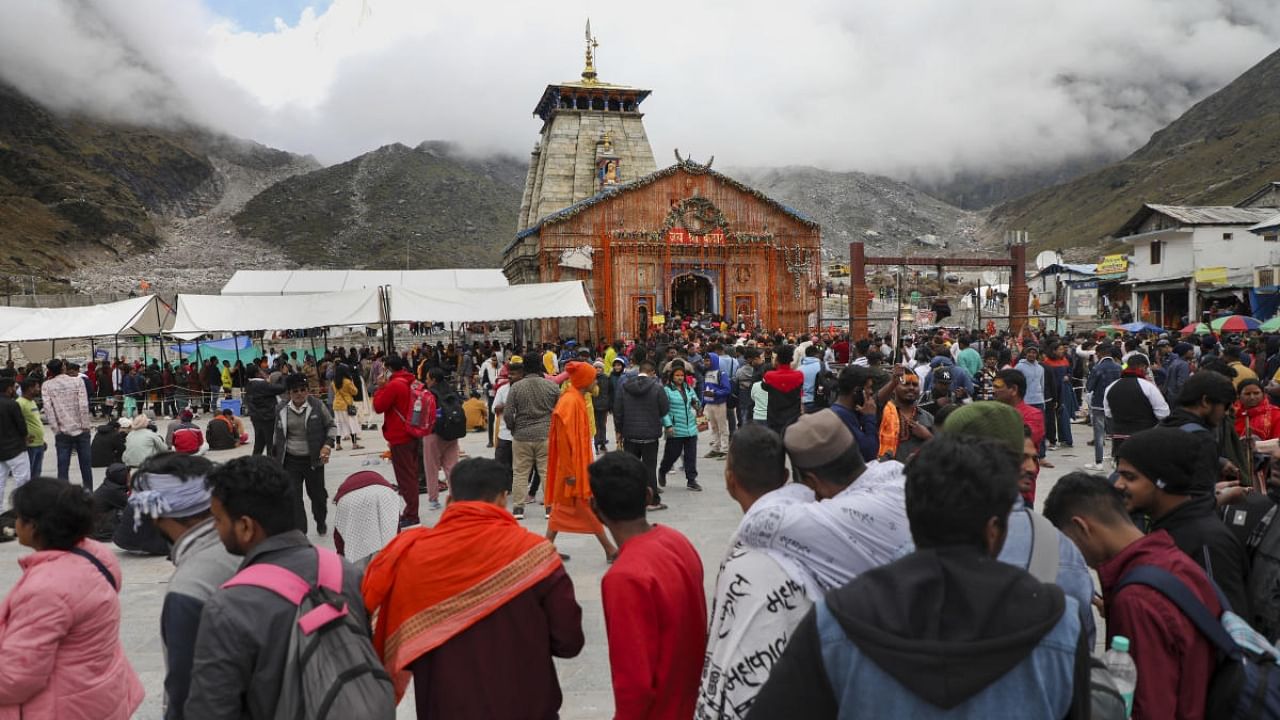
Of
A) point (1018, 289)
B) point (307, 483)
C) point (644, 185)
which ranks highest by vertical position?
point (644, 185)

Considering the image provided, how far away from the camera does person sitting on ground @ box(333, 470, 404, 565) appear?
4418 millimetres

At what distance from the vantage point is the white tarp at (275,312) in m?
17.0

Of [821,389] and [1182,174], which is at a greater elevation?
[1182,174]

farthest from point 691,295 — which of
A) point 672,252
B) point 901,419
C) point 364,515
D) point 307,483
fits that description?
point 364,515

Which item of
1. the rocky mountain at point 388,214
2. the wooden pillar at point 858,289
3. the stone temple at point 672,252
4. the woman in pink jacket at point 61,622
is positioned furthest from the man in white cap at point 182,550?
the rocky mountain at point 388,214

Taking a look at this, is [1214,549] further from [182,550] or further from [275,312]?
[275,312]

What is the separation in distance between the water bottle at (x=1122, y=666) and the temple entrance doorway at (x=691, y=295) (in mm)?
31446

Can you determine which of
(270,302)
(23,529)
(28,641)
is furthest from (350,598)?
(270,302)

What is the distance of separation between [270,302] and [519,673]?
58.0 ft

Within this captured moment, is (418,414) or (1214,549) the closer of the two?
(1214,549)

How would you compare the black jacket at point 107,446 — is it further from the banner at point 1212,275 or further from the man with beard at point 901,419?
the banner at point 1212,275

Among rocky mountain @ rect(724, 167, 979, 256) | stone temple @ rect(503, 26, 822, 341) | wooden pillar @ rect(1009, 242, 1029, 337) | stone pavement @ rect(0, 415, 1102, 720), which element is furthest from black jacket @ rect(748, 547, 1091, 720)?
rocky mountain @ rect(724, 167, 979, 256)

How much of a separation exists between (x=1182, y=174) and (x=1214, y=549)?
86718 millimetres

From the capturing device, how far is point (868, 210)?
121 meters
